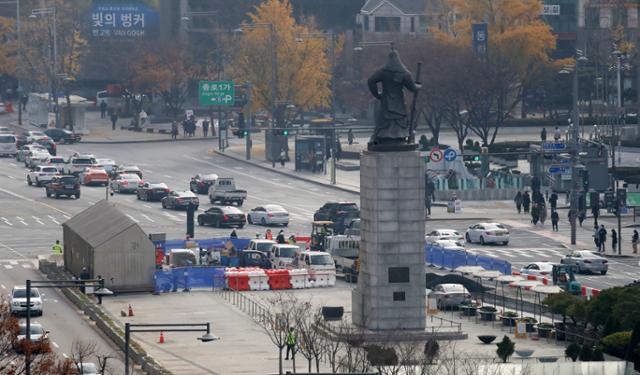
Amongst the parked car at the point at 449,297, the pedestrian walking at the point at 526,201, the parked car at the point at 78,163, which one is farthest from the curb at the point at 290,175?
the parked car at the point at 449,297

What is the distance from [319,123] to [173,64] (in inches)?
577

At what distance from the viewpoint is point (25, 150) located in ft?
441

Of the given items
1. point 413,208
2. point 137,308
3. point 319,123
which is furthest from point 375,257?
point 319,123

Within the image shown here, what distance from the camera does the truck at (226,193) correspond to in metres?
115

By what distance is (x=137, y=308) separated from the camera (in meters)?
79.3

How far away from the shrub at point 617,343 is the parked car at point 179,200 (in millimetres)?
53805

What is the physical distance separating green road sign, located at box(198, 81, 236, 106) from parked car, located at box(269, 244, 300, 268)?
54742 millimetres

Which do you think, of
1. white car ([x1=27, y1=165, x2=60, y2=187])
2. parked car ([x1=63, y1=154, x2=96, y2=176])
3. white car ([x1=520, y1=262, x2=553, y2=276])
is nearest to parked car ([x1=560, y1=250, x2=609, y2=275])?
white car ([x1=520, y1=262, x2=553, y2=276])

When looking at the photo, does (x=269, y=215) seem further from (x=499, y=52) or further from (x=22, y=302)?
(x=499, y=52)

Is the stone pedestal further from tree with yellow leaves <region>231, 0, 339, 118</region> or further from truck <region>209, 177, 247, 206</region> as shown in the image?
tree with yellow leaves <region>231, 0, 339, 118</region>

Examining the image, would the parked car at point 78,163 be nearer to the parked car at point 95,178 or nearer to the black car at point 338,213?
the parked car at point 95,178

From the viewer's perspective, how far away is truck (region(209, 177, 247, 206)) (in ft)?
376

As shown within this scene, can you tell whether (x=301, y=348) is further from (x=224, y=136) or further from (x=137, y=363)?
(x=224, y=136)

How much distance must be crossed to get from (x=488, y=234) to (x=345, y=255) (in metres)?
12.3
